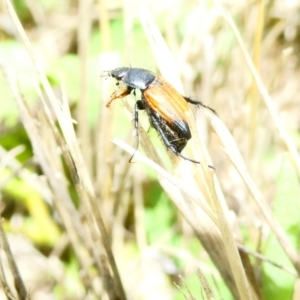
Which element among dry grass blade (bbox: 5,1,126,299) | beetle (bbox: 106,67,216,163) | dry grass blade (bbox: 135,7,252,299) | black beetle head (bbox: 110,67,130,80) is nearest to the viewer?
dry grass blade (bbox: 135,7,252,299)

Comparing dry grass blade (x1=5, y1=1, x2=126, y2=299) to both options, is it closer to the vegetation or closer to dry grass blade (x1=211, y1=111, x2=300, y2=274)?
the vegetation

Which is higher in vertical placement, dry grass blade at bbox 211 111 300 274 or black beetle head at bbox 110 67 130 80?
black beetle head at bbox 110 67 130 80

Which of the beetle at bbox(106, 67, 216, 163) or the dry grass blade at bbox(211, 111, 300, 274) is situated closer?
the dry grass blade at bbox(211, 111, 300, 274)

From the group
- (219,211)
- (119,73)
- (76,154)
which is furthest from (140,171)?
(219,211)

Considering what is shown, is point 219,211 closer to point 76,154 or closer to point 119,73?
point 76,154

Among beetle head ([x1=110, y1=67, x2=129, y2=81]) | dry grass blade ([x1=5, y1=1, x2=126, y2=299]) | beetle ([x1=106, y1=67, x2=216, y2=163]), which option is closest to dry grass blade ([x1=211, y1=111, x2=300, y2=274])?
beetle ([x1=106, y1=67, x2=216, y2=163])

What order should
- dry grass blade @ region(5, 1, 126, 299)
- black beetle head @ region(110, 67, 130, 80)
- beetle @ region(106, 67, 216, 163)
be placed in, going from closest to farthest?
dry grass blade @ region(5, 1, 126, 299) → beetle @ region(106, 67, 216, 163) → black beetle head @ region(110, 67, 130, 80)

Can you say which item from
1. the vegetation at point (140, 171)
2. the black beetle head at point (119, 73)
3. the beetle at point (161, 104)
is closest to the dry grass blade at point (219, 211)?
the vegetation at point (140, 171)

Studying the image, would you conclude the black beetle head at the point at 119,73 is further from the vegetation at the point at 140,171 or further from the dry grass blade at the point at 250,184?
the dry grass blade at the point at 250,184
